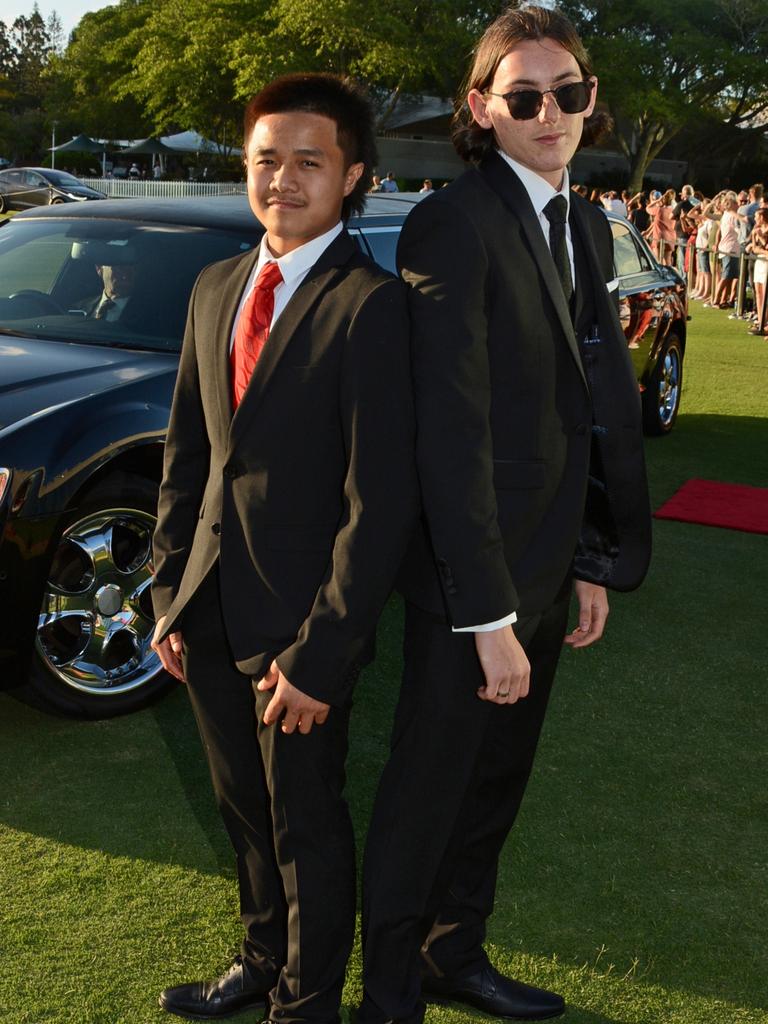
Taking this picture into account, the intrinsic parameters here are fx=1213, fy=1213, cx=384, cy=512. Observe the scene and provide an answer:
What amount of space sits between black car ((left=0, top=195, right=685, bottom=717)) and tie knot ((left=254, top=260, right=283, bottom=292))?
1648 millimetres

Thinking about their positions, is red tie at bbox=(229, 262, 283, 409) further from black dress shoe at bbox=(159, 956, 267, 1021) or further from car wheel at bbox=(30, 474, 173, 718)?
car wheel at bbox=(30, 474, 173, 718)

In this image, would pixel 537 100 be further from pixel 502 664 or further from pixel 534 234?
pixel 502 664

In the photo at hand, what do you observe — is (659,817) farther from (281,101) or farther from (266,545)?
(281,101)

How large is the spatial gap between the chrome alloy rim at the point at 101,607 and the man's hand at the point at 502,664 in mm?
Answer: 2024

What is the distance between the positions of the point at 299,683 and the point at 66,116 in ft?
274

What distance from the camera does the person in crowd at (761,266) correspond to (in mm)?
16172

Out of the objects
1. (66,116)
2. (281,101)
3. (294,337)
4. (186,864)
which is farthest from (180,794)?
(66,116)

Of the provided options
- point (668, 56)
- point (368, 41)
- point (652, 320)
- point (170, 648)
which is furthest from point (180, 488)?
point (668, 56)

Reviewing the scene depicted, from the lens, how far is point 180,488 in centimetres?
257

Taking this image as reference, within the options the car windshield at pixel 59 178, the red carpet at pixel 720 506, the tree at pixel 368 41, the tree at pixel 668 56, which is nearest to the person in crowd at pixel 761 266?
the red carpet at pixel 720 506

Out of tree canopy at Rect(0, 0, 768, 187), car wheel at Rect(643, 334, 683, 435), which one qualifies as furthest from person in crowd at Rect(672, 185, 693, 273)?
tree canopy at Rect(0, 0, 768, 187)

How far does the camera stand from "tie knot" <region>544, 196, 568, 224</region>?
2.38 m

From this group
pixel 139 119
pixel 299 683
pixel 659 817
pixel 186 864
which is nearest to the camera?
pixel 299 683

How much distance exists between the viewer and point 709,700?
4.59m
